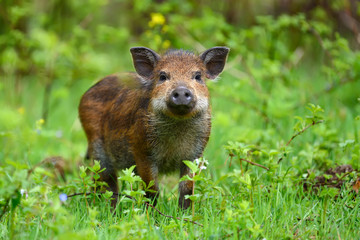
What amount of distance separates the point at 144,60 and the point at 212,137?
1863mm

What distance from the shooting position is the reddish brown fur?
15.1 feet

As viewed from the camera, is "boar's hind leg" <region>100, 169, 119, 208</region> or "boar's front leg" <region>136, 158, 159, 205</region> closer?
"boar's front leg" <region>136, 158, 159, 205</region>

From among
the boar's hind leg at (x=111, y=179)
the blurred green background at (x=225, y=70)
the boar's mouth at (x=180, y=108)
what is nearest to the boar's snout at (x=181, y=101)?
the boar's mouth at (x=180, y=108)

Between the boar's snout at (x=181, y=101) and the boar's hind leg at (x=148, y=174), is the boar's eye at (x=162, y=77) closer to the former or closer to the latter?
the boar's snout at (x=181, y=101)

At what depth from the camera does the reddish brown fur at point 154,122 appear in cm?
461

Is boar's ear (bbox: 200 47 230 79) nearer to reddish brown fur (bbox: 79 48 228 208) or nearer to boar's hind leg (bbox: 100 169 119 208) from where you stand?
reddish brown fur (bbox: 79 48 228 208)

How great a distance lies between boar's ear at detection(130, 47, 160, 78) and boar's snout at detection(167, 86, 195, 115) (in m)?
0.78

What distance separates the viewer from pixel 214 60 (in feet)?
17.0

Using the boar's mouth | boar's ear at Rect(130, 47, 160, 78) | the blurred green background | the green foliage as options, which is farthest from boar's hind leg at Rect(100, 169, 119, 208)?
the boar's mouth

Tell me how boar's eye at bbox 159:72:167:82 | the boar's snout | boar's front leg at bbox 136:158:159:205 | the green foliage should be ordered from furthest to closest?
boar's eye at bbox 159:72:167:82, boar's front leg at bbox 136:158:159:205, the boar's snout, the green foliage

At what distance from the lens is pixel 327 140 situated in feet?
17.5

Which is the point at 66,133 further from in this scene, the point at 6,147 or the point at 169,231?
the point at 169,231

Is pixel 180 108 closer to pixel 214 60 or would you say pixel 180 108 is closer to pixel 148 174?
pixel 148 174

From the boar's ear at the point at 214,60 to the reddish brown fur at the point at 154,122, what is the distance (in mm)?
10
